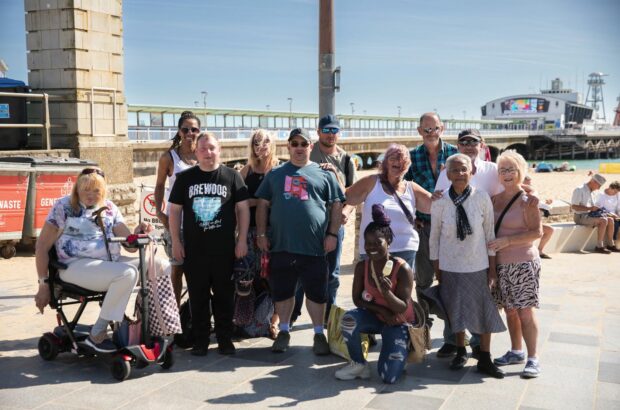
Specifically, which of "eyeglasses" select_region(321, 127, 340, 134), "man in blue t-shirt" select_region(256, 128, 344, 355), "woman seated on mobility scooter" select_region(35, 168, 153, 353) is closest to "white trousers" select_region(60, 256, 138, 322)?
"woman seated on mobility scooter" select_region(35, 168, 153, 353)

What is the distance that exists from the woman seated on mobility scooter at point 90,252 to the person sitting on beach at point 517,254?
8.25ft

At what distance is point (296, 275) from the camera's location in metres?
4.99

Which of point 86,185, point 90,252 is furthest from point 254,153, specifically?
point 90,252

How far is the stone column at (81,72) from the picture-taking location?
33.3 feet

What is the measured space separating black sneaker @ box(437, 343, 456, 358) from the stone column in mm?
7310

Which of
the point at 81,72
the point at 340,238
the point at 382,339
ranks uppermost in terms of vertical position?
the point at 81,72

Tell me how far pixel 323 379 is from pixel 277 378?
0.31 m

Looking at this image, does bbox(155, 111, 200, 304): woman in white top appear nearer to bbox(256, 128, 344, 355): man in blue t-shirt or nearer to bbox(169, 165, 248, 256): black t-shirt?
bbox(169, 165, 248, 256): black t-shirt

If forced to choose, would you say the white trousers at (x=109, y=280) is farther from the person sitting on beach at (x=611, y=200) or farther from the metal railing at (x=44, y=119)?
the person sitting on beach at (x=611, y=200)

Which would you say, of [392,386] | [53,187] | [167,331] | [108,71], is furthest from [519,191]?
[108,71]

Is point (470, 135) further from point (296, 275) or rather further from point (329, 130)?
point (296, 275)

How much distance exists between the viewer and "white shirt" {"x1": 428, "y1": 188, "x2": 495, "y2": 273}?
436 centimetres

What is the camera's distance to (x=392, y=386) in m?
4.23

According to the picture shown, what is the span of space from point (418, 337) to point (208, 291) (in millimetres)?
1617
